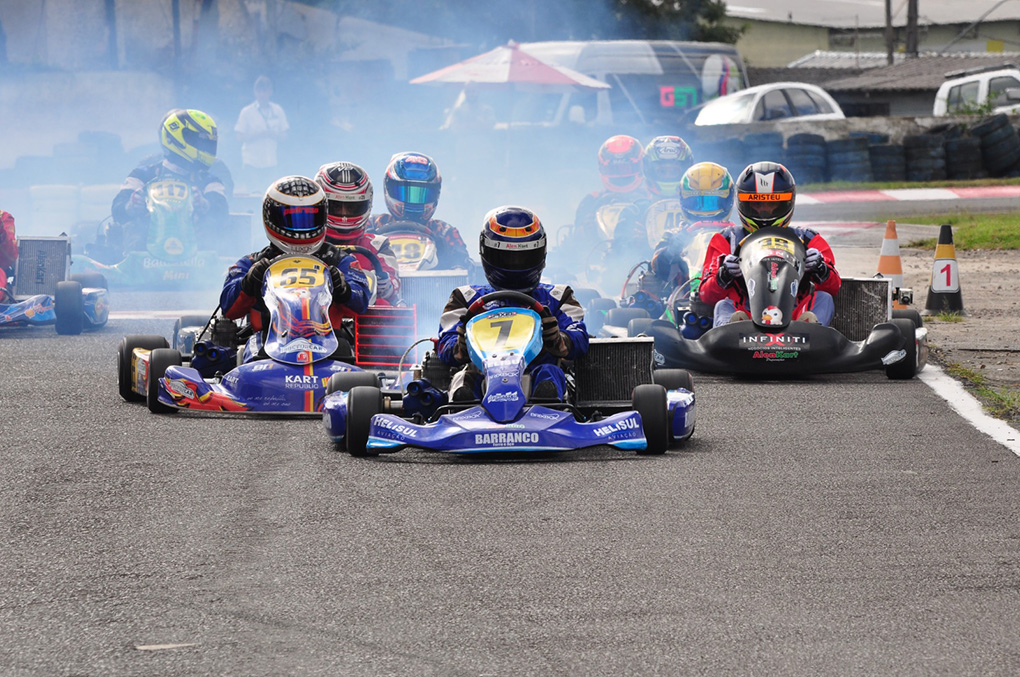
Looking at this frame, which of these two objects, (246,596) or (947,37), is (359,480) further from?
(947,37)

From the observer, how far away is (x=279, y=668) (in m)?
4.00

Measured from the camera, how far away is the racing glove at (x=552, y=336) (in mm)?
7254

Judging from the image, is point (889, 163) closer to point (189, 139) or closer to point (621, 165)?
point (621, 165)

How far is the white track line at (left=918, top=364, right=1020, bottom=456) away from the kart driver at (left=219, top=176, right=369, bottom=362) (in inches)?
118

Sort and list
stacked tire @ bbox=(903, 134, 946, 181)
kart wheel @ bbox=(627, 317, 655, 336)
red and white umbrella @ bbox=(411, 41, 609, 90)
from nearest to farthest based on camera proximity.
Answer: kart wheel @ bbox=(627, 317, 655, 336)
red and white umbrella @ bbox=(411, 41, 609, 90)
stacked tire @ bbox=(903, 134, 946, 181)

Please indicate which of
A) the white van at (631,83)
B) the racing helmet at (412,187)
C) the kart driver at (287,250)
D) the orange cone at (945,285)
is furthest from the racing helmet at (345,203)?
the white van at (631,83)

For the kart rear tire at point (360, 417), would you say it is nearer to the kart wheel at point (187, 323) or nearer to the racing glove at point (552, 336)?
the racing glove at point (552, 336)

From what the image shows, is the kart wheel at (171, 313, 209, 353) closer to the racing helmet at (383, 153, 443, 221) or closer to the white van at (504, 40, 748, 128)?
the racing helmet at (383, 153, 443, 221)

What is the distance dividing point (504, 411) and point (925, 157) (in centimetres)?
1886

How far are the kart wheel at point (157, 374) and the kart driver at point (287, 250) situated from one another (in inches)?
16.4

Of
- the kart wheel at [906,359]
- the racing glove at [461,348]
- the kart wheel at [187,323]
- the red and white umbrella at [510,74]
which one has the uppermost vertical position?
the red and white umbrella at [510,74]

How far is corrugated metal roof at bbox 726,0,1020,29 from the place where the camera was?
66.7 m

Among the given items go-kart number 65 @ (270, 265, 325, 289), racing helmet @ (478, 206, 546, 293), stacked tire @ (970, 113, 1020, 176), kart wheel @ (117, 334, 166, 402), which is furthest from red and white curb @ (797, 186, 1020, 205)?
racing helmet @ (478, 206, 546, 293)

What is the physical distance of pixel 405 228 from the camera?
11.4m
